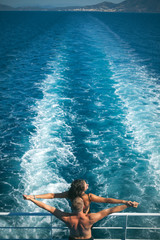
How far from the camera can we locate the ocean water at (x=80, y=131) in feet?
26.7

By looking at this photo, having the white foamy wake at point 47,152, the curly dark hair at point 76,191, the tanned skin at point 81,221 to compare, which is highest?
the curly dark hair at point 76,191

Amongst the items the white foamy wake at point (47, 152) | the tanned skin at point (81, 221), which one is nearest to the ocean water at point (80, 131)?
the white foamy wake at point (47, 152)

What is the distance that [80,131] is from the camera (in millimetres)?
11719

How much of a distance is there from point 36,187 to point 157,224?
4.63m

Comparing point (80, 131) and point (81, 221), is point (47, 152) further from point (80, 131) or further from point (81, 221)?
point (81, 221)

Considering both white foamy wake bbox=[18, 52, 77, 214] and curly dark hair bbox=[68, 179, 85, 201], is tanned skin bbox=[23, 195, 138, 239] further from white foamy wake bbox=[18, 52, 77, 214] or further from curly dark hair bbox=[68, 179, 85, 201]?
white foamy wake bbox=[18, 52, 77, 214]

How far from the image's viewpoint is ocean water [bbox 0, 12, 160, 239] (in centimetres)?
812

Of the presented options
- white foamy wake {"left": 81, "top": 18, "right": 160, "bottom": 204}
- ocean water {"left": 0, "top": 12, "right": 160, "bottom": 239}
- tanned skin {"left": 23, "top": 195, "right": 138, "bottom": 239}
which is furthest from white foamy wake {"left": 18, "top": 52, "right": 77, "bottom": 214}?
tanned skin {"left": 23, "top": 195, "right": 138, "bottom": 239}

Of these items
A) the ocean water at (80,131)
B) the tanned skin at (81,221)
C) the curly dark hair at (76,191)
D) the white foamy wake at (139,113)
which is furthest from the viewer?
the white foamy wake at (139,113)

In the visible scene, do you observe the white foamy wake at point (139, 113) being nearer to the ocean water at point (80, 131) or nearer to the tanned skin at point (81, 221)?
the ocean water at point (80, 131)

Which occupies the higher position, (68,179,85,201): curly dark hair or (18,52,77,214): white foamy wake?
(68,179,85,201): curly dark hair

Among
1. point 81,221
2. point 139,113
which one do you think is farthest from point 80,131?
point 81,221

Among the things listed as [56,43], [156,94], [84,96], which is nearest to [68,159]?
[84,96]

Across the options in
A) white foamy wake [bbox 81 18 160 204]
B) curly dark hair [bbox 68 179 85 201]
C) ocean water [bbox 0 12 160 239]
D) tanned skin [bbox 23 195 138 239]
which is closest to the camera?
tanned skin [bbox 23 195 138 239]
